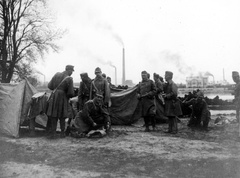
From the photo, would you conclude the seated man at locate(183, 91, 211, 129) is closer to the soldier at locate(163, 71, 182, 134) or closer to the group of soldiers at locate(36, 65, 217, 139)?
the group of soldiers at locate(36, 65, 217, 139)

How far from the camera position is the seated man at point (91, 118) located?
633 cm

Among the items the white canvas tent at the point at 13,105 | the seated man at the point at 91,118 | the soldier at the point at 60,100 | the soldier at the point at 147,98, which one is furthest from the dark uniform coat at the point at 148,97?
the white canvas tent at the point at 13,105

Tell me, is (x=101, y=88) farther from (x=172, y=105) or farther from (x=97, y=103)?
(x=172, y=105)

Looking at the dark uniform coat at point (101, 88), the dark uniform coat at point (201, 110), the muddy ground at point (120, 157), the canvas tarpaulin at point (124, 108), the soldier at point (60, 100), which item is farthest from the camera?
the canvas tarpaulin at point (124, 108)

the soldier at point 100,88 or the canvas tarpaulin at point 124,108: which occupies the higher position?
the soldier at point 100,88

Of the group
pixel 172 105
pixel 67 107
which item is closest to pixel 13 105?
pixel 67 107

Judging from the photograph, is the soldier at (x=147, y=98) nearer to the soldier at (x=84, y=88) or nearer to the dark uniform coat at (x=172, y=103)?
the dark uniform coat at (x=172, y=103)

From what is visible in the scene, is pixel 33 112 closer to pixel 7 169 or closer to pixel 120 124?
pixel 7 169

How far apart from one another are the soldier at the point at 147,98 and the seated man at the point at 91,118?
1.47m

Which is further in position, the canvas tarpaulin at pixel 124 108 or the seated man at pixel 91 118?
the canvas tarpaulin at pixel 124 108

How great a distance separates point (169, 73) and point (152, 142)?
91.3 inches

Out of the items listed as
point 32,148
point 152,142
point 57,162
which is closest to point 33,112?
point 32,148

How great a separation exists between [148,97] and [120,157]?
3.30 m

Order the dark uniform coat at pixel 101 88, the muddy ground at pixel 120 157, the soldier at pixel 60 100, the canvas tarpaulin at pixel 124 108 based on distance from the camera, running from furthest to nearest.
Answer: the canvas tarpaulin at pixel 124 108 → the dark uniform coat at pixel 101 88 → the soldier at pixel 60 100 → the muddy ground at pixel 120 157
